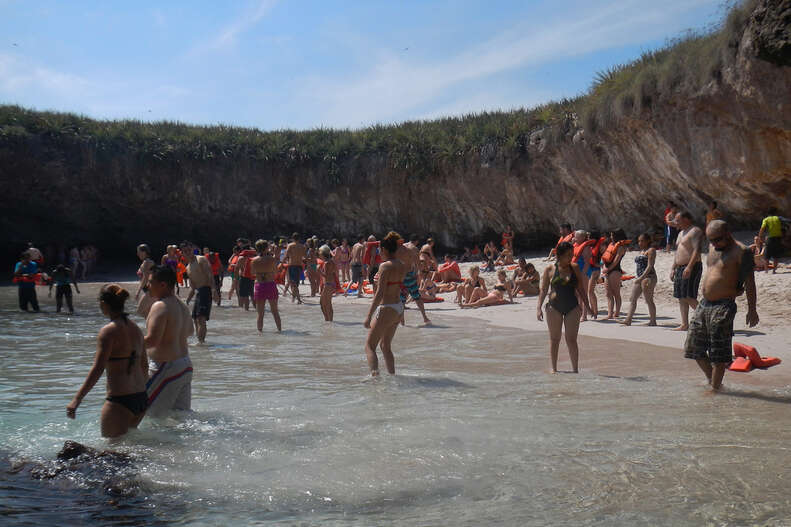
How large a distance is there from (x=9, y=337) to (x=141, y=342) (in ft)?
28.7

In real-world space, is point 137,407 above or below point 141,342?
below

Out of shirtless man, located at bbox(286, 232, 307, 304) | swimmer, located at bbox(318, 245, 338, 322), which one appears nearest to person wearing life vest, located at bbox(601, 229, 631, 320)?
swimmer, located at bbox(318, 245, 338, 322)

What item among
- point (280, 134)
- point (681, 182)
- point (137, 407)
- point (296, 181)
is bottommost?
point (137, 407)

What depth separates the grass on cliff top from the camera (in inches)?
719

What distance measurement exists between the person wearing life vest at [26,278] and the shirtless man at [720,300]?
13942mm

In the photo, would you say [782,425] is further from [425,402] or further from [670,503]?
[425,402]

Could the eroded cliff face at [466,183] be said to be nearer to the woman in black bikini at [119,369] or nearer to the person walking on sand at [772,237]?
the person walking on sand at [772,237]

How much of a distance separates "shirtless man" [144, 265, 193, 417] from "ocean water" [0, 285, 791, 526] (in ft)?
0.85

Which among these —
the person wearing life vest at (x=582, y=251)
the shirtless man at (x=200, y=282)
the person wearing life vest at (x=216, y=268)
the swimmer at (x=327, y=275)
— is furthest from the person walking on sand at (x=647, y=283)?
the person wearing life vest at (x=216, y=268)

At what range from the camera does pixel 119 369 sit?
4902mm

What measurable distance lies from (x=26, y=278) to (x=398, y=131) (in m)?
16.4

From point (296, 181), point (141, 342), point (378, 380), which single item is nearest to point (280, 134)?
point (296, 181)

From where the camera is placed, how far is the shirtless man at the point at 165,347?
17.9 feet

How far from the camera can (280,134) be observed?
1222 inches
